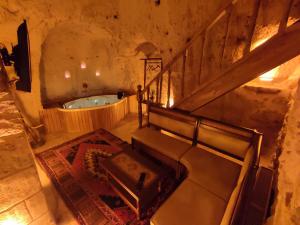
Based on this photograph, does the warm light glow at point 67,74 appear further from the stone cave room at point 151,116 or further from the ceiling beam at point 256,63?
the ceiling beam at point 256,63

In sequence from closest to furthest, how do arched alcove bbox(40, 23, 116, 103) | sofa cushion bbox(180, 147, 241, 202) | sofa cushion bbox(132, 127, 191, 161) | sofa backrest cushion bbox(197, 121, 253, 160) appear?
1. sofa cushion bbox(180, 147, 241, 202)
2. sofa backrest cushion bbox(197, 121, 253, 160)
3. sofa cushion bbox(132, 127, 191, 161)
4. arched alcove bbox(40, 23, 116, 103)

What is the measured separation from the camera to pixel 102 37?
18.3 feet

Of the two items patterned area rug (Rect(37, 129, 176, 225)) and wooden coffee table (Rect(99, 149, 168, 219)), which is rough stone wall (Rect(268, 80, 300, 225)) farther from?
patterned area rug (Rect(37, 129, 176, 225))

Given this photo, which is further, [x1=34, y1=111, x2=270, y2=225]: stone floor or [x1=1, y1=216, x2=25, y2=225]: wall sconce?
[x1=34, y1=111, x2=270, y2=225]: stone floor

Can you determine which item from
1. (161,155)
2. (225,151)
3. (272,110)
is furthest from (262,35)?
(161,155)

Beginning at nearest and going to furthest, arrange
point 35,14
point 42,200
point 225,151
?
point 42,200 → point 225,151 → point 35,14

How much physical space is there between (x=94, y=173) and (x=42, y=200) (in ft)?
4.63

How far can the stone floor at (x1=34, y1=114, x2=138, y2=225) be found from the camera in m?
2.34

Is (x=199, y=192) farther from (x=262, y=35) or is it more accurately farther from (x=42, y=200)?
(x=262, y=35)

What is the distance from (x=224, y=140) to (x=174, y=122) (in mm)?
907

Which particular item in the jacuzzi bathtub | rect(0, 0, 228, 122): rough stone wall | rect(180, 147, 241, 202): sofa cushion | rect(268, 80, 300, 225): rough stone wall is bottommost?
rect(180, 147, 241, 202): sofa cushion

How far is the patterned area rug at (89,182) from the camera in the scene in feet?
7.64

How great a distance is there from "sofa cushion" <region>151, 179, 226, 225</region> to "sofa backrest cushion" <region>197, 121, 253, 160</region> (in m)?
0.81

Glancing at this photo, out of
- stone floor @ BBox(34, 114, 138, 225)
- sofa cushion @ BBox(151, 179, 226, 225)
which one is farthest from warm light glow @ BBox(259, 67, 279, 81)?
stone floor @ BBox(34, 114, 138, 225)
